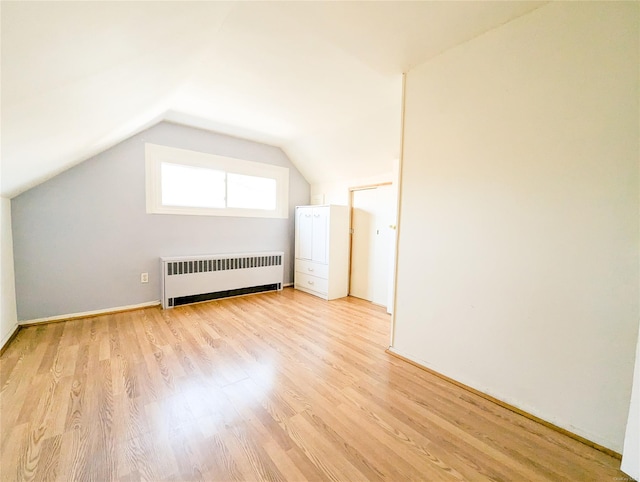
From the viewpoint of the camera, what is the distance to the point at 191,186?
349cm

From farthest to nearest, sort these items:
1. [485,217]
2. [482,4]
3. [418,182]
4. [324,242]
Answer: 1. [324,242]
2. [418,182]
3. [485,217]
4. [482,4]

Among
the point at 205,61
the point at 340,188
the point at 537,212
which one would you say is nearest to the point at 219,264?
the point at 340,188

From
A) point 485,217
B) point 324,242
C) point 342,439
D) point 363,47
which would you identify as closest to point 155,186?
point 324,242

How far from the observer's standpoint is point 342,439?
1.26 m

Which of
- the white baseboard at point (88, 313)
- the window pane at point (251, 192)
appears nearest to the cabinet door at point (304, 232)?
the window pane at point (251, 192)

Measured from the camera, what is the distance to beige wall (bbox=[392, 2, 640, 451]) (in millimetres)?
1211

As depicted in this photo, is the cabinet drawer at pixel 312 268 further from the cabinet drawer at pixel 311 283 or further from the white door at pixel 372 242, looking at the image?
the white door at pixel 372 242

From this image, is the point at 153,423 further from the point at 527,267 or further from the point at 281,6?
the point at 281,6

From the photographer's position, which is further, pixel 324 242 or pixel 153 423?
pixel 324 242

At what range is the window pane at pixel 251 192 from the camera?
12.6 feet

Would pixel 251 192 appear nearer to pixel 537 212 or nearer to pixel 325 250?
pixel 325 250

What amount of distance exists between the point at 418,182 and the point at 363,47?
107cm

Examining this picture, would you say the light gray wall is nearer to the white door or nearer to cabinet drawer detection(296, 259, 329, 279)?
cabinet drawer detection(296, 259, 329, 279)

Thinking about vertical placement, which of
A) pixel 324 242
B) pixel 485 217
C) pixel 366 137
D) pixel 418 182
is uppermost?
pixel 366 137
